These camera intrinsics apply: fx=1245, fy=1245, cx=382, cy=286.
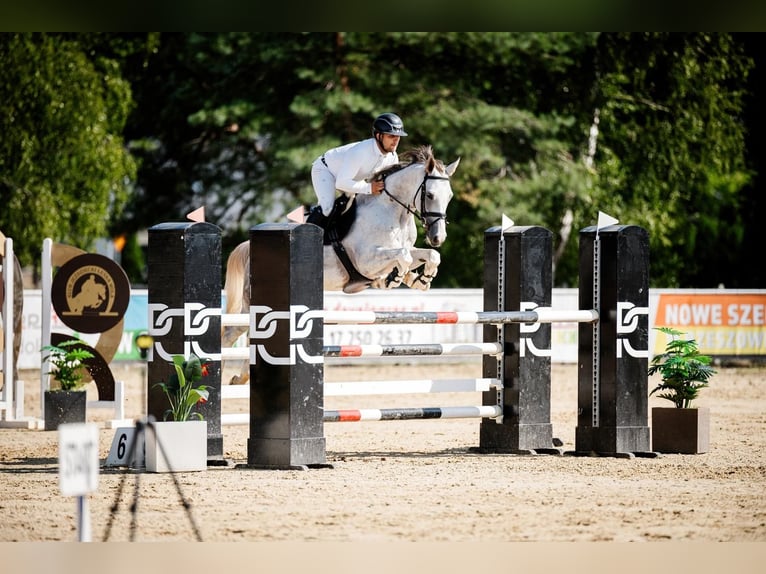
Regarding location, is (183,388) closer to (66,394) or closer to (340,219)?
(340,219)

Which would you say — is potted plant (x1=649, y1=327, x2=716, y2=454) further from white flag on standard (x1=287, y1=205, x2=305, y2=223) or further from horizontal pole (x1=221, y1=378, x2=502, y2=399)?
white flag on standard (x1=287, y1=205, x2=305, y2=223)

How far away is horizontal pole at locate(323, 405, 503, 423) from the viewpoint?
265 inches

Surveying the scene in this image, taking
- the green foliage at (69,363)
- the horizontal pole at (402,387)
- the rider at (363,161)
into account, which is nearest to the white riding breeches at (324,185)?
the rider at (363,161)

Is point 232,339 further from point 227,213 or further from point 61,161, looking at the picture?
point 227,213

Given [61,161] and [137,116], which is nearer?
[61,161]

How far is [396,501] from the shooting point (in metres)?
5.55

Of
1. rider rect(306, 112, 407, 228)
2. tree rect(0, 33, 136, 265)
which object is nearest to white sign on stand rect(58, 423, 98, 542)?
rider rect(306, 112, 407, 228)

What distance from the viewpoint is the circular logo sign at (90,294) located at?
9195 mm

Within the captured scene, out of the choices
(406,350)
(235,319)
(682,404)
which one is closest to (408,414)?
(406,350)

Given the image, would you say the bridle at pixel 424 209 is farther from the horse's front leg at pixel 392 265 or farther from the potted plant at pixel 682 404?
the potted plant at pixel 682 404

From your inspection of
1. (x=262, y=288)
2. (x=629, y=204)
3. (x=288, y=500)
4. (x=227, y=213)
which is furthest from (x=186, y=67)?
(x=288, y=500)

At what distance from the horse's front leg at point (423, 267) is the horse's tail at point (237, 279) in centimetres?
109

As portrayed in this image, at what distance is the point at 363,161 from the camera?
743cm

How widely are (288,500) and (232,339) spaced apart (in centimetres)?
268
